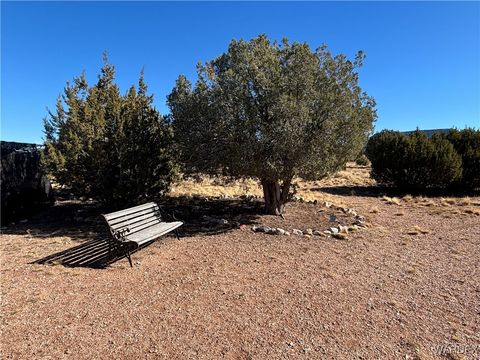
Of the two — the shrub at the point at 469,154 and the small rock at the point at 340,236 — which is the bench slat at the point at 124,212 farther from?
the shrub at the point at 469,154

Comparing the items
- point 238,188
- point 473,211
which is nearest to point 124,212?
point 238,188

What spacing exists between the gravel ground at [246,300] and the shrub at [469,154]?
11.5 m

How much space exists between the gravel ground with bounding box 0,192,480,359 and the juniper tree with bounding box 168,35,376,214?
6.96 ft

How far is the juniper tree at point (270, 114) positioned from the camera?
8336 mm

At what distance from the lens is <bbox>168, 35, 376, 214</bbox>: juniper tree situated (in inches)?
328

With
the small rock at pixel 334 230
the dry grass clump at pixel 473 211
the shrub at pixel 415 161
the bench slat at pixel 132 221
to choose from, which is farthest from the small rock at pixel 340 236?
the shrub at pixel 415 161

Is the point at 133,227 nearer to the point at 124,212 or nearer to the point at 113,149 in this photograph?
the point at 124,212

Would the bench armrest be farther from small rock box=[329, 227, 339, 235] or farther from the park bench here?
small rock box=[329, 227, 339, 235]

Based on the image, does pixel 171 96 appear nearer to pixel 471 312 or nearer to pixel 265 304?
pixel 265 304

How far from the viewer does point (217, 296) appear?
4.98 m

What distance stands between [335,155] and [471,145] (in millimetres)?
12889

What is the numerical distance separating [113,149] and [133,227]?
334 centimetres

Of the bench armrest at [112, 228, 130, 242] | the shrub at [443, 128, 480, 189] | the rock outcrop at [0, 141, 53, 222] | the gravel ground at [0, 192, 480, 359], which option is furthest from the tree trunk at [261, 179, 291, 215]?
the shrub at [443, 128, 480, 189]

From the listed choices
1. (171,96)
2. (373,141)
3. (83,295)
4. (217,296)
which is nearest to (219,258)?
(217,296)
